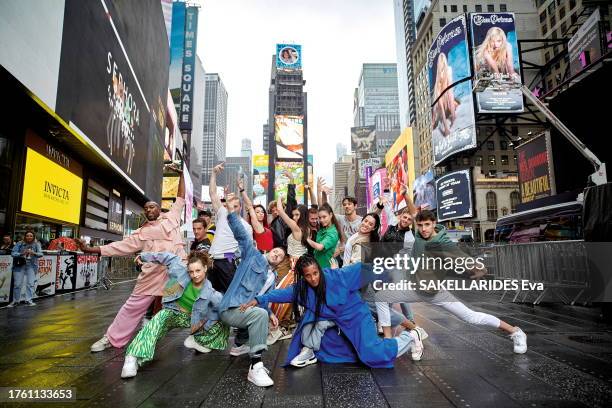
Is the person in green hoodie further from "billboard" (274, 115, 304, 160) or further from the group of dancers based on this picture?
"billboard" (274, 115, 304, 160)

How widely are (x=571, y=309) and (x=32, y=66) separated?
1344 centimetres

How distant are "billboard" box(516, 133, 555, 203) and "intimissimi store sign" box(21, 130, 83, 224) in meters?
19.6

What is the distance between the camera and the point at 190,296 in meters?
4.12

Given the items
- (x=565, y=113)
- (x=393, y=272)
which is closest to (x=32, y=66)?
(x=393, y=272)

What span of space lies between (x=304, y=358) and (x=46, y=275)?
35.3 feet

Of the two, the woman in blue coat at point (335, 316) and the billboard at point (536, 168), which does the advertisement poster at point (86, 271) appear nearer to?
the woman in blue coat at point (335, 316)

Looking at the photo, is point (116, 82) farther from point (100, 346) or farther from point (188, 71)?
point (188, 71)

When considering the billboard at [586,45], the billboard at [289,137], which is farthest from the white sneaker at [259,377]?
the billboard at [289,137]

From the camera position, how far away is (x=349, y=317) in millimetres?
3793

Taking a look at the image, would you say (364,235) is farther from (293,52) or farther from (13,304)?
(293,52)

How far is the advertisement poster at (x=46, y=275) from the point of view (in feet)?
34.9

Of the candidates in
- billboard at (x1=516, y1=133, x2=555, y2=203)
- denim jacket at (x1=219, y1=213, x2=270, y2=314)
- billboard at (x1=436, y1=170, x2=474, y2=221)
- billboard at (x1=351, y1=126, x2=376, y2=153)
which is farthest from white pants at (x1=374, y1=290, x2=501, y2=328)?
billboard at (x1=351, y1=126, x2=376, y2=153)

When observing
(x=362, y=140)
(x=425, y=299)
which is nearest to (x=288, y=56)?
(x=362, y=140)

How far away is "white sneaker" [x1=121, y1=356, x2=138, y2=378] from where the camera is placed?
11.1 ft
